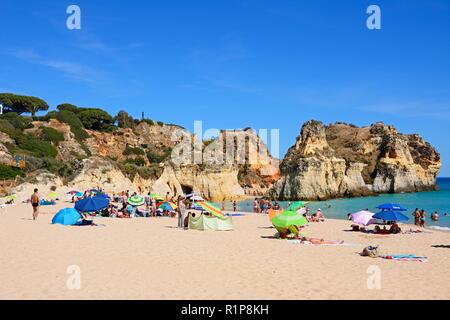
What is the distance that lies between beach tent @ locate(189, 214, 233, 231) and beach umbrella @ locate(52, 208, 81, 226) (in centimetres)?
511

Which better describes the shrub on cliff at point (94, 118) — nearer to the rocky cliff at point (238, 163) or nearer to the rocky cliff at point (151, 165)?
the rocky cliff at point (238, 163)

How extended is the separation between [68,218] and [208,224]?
20.4ft

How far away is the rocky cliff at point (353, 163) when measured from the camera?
202 feet

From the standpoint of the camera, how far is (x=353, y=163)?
72938 mm

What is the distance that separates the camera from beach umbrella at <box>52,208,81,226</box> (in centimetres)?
1934

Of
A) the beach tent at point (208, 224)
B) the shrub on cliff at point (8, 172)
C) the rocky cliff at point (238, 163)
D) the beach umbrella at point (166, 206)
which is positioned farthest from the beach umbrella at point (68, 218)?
the shrub on cliff at point (8, 172)

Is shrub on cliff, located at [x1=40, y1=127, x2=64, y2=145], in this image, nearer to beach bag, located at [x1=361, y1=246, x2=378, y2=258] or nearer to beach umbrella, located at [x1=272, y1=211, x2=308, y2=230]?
beach umbrella, located at [x1=272, y1=211, x2=308, y2=230]

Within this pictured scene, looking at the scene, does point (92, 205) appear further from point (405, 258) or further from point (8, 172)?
point (8, 172)

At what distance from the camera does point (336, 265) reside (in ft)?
36.2

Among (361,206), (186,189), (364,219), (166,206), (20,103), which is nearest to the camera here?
(364,219)

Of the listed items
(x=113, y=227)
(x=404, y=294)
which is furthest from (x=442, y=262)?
(x=113, y=227)

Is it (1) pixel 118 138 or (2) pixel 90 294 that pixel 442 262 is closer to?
(2) pixel 90 294

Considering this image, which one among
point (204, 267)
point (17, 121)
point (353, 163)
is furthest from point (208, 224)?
point (17, 121)

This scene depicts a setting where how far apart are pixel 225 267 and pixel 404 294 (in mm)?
4120
